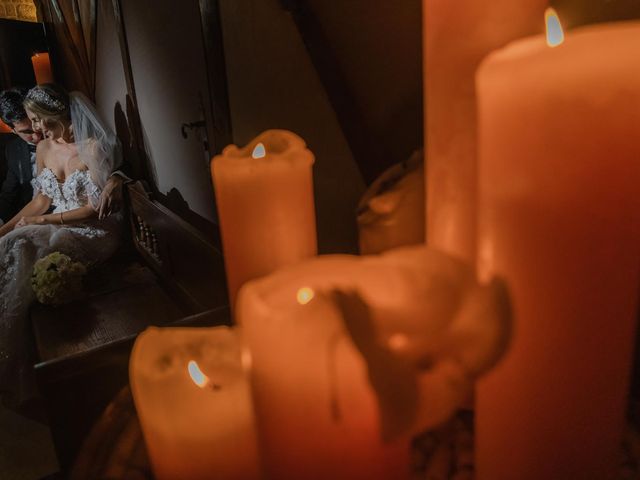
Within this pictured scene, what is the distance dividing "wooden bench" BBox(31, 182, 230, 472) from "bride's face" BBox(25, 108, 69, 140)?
551 millimetres

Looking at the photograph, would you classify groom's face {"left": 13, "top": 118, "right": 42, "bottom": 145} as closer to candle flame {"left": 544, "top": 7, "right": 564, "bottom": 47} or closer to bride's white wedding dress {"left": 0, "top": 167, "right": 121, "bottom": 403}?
bride's white wedding dress {"left": 0, "top": 167, "right": 121, "bottom": 403}

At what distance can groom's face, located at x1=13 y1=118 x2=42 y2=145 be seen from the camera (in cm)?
278

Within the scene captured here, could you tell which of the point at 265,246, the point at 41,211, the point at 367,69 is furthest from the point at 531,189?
the point at 41,211

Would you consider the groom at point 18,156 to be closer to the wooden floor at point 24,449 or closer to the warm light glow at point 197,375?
the wooden floor at point 24,449

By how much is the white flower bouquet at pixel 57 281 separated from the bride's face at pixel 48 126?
922mm

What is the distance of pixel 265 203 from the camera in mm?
514

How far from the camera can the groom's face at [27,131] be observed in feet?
9.11

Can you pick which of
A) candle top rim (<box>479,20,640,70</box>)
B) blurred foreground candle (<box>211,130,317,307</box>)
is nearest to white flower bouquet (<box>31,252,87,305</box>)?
blurred foreground candle (<box>211,130,317,307</box>)

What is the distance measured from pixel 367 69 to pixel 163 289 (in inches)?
68.3

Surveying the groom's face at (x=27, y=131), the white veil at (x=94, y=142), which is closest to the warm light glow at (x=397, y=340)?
the white veil at (x=94, y=142)

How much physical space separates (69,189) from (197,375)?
2.53m

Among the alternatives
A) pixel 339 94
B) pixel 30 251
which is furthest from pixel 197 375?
pixel 30 251

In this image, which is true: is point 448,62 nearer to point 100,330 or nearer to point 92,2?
point 100,330

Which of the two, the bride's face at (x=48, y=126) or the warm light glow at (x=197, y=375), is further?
the bride's face at (x=48, y=126)
